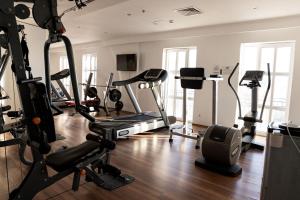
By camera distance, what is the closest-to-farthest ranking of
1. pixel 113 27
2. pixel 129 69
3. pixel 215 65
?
pixel 215 65 → pixel 113 27 → pixel 129 69

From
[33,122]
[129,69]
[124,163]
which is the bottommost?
[124,163]

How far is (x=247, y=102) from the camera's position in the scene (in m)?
5.41

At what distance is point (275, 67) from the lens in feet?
16.2

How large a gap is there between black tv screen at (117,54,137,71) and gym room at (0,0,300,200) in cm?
4

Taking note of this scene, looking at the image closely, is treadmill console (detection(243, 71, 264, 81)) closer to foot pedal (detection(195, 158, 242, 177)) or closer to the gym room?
the gym room

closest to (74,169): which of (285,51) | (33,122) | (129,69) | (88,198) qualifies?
(88,198)

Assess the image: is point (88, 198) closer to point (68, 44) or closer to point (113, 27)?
point (68, 44)

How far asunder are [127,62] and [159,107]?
3.38 m

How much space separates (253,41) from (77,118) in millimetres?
4788

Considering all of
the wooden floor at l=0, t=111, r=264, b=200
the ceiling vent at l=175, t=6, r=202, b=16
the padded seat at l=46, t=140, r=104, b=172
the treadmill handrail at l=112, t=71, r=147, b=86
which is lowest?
the wooden floor at l=0, t=111, r=264, b=200

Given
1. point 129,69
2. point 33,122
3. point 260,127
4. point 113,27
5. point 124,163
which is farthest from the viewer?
point 129,69

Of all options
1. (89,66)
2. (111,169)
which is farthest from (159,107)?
(89,66)

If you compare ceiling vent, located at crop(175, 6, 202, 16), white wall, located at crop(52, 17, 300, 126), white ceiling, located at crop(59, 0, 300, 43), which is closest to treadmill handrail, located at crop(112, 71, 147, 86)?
white ceiling, located at crop(59, 0, 300, 43)

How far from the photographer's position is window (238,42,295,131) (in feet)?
15.7
